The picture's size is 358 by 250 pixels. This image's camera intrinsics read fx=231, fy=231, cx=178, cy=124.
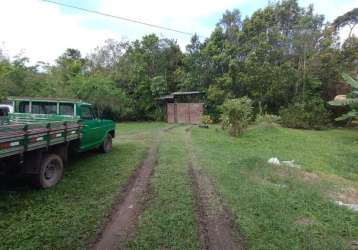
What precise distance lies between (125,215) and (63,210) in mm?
1062

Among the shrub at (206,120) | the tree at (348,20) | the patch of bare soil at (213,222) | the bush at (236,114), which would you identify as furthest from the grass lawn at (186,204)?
the tree at (348,20)

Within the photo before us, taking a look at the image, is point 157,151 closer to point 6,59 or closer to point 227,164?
point 227,164

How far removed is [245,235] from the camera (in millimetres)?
3225

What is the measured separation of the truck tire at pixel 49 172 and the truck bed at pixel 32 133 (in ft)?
1.15

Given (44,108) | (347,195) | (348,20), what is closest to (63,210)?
(44,108)

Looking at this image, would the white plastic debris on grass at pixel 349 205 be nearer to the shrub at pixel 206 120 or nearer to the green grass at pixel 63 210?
the green grass at pixel 63 210

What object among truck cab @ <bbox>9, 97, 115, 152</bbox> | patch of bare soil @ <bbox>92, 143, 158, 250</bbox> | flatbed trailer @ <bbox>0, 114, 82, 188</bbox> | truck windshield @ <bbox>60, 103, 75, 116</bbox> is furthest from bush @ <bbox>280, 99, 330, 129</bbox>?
flatbed trailer @ <bbox>0, 114, 82, 188</bbox>

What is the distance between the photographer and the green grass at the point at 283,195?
3.21 m

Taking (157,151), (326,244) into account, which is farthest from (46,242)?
(157,151)

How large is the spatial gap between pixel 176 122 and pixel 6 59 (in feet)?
43.1

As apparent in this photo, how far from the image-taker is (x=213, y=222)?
3.60 metres

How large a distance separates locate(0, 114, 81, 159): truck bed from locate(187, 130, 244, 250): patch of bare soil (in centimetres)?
321

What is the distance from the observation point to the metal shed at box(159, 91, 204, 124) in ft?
65.4

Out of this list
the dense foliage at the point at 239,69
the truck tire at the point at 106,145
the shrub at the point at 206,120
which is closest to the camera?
the truck tire at the point at 106,145
